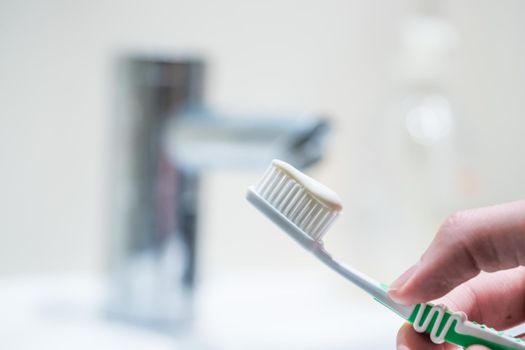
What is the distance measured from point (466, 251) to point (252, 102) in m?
0.49

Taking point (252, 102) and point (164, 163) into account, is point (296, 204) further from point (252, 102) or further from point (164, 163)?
point (252, 102)

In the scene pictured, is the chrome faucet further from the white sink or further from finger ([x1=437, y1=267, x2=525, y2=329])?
finger ([x1=437, y1=267, x2=525, y2=329])

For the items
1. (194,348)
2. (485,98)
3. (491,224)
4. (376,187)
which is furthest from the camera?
(485,98)

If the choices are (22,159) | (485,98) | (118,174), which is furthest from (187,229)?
(485,98)

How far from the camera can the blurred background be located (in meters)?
0.56

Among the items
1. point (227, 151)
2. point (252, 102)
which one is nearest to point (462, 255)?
point (227, 151)

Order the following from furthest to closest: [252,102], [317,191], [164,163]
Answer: [252,102] → [164,163] → [317,191]

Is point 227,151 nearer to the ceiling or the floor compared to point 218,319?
nearer to the ceiling

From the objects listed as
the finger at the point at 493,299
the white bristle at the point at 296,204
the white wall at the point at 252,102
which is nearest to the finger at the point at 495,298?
the finger at the point at 493,299

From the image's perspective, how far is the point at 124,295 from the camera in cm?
56

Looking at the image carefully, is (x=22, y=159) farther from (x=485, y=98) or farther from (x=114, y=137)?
(x=485, y=98)

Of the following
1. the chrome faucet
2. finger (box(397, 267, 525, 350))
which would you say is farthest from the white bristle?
the chrome faucet

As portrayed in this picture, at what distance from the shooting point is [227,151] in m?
0.56

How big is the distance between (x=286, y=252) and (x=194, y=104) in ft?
0.95
